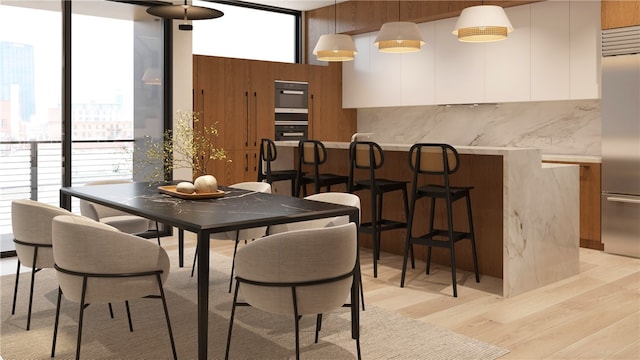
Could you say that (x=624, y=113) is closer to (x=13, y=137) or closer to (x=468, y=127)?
(x=468, y=127)

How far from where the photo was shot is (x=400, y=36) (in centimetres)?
558

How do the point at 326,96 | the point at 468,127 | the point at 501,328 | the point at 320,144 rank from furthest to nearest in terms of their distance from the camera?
1. the point at 326,96
2. the point at 468,127
3. the point at 320,144
4. the point at 501,328

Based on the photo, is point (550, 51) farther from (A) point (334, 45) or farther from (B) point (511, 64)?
(A) point (334, 45)

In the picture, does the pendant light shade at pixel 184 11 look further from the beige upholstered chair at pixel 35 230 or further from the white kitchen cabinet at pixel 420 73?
the white kitchen cabinet at pixel 420 73

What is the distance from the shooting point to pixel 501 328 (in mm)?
3701

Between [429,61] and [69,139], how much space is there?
14.1 ft

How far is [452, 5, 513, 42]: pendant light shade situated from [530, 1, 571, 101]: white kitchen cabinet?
4.96 ft

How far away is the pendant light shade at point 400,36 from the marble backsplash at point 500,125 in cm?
88

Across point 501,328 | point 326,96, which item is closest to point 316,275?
point 501,328

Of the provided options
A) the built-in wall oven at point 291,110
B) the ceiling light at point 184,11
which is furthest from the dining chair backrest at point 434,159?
the built-in wall oven at point 291,110

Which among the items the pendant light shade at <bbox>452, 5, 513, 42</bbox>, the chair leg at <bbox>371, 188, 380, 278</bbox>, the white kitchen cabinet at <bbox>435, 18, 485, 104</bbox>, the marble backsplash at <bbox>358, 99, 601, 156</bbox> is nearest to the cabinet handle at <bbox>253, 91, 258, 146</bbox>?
the marble backsplash at <bbox>358, 99, 601, 156</bbox>

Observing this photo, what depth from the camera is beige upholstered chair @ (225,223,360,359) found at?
2697mm

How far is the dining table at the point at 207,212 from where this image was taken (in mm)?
2723

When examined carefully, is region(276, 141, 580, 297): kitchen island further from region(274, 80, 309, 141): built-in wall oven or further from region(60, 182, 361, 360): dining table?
region(274, 80, 309, 141): built-in wall oven
